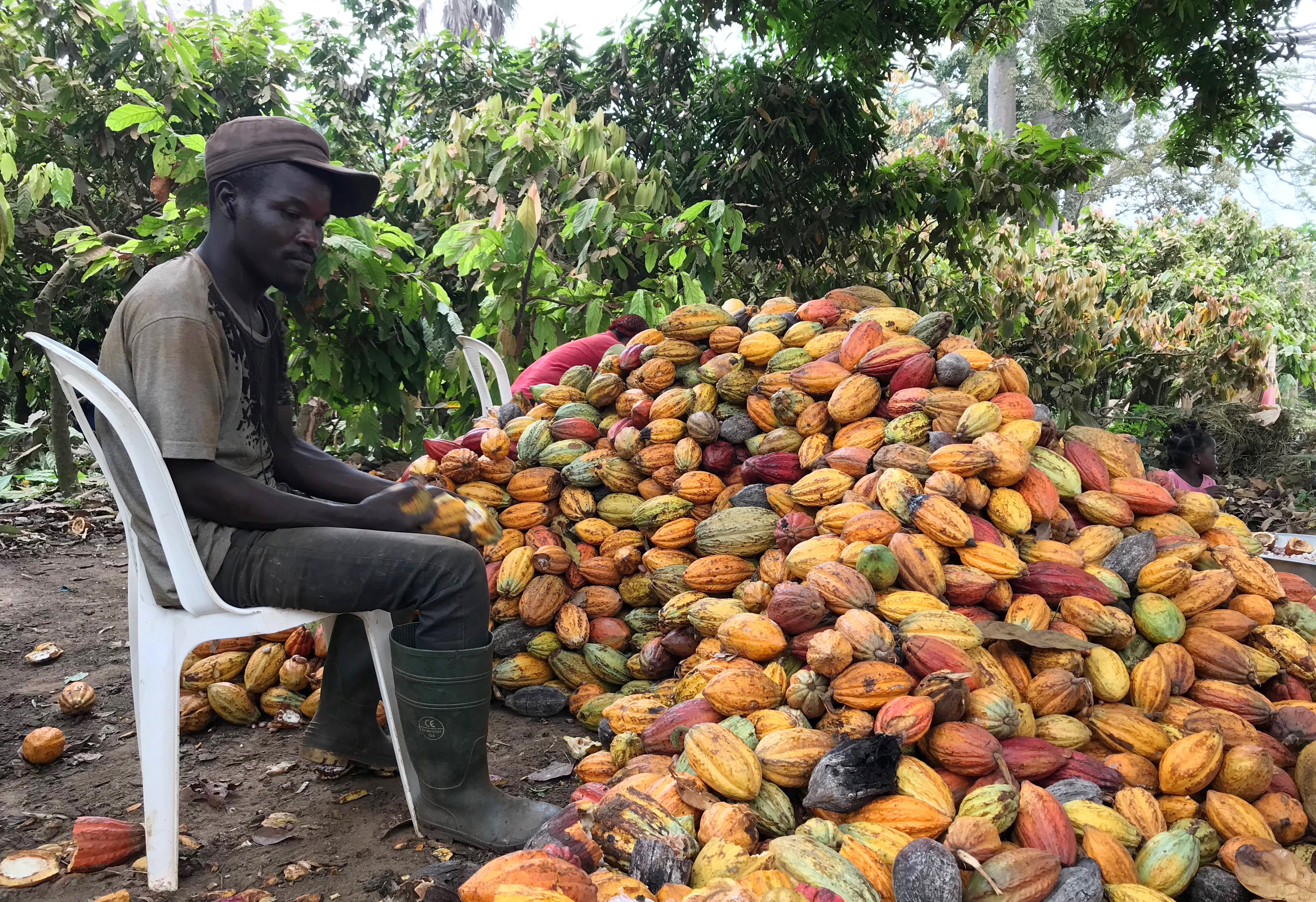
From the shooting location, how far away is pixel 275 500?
192 cm

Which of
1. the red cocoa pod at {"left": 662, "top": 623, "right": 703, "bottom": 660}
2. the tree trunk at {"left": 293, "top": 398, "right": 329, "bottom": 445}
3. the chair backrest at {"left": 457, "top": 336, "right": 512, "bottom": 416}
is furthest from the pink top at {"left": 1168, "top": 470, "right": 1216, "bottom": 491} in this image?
the tree trunk at {"left": 293, "top": 398, "right": 329, "bottom": 445}

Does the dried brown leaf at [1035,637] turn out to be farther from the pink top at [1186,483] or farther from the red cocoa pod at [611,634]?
the red cocoa pod at [611,634]

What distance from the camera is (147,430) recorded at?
1739 mm

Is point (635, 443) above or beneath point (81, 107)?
beneath

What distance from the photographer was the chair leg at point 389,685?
2.13 metres

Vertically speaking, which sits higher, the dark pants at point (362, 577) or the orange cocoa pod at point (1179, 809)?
the dark pants at point (362, 577)

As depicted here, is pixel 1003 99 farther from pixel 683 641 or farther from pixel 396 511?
pixel 396 511

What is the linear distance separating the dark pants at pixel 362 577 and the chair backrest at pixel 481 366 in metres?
1.87

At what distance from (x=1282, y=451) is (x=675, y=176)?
5.60 metres

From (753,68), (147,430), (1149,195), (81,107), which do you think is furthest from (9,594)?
(1149,195)

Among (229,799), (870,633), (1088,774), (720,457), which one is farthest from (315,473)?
(1088,774)

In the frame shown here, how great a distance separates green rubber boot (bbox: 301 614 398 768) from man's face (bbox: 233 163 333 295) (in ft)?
3.13

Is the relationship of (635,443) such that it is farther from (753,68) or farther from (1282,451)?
(1282,451)

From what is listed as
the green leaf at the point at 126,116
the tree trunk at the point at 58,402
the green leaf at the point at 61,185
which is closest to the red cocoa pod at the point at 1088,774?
the green leaf at the point at 126,116
